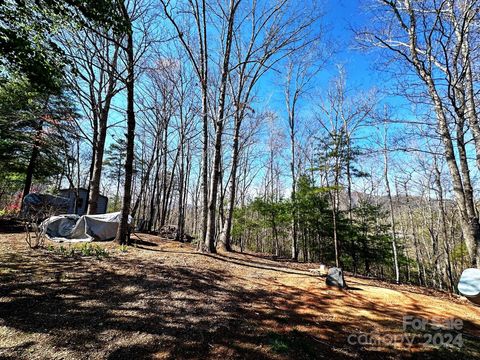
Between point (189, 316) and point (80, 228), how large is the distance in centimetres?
696

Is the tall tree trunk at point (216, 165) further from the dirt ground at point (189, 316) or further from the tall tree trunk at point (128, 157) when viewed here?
the tall tree trunk at point (128, 157)

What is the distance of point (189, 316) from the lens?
3.11 metres

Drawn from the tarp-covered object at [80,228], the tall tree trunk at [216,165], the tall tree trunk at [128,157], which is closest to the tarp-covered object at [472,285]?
the tall tree trunk at [216,165]

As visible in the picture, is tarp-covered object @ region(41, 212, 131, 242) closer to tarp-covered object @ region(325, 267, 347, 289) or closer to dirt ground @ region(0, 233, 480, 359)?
dirt ground @ region(0, 233, 480, 359)

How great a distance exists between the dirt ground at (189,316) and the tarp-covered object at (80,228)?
2.53m

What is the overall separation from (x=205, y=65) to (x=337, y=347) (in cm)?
840

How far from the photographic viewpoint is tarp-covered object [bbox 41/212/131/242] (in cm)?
746

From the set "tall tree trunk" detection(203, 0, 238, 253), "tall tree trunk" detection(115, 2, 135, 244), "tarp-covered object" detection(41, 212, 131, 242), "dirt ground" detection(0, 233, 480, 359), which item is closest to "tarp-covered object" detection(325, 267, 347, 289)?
"dirt ground" detection(0, 233, 480, 359)

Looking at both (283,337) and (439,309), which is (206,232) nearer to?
(283,337)

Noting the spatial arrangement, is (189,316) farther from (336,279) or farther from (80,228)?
(80,228)

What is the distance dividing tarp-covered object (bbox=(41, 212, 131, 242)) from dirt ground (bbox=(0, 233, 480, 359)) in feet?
8.29

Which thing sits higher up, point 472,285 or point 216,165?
point 216,165

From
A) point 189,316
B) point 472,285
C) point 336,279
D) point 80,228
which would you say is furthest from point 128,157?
point 472,285

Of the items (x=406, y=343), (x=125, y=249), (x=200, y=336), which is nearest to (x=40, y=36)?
(x=125, y=249)
